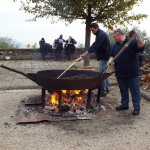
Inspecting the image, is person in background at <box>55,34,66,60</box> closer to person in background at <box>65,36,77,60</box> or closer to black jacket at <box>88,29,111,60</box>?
person in background at <box>65,36,77,60</box>

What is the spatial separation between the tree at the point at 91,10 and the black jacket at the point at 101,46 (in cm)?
550

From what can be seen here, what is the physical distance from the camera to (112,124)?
5.63 m

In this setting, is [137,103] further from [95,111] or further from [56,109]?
[56,109]

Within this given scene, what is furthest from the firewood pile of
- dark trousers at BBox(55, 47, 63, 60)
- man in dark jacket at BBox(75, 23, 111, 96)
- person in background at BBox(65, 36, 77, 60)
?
dark trousers at BBox(55, 47, 63, 60)

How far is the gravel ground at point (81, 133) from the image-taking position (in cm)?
462

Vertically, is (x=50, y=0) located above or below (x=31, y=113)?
above

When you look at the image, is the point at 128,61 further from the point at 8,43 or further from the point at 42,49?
the point at 8,43

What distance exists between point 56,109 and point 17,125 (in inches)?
39.4

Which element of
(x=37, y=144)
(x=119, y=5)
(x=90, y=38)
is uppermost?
(x=119, y=5)

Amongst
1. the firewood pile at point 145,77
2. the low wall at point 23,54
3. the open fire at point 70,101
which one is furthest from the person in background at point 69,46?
the open fire at point 70,101

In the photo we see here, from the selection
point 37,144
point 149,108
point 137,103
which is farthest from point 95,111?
point 37,144

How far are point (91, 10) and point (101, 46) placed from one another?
6643mm

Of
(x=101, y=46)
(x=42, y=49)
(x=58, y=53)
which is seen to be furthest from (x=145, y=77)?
(x=42, y=49)

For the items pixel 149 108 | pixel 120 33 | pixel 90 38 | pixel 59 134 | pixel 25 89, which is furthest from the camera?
pixel 90 38
